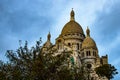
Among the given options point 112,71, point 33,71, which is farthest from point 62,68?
point 112,71

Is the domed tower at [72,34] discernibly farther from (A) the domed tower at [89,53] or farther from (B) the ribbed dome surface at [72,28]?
(A) the domed tower at [89,53]

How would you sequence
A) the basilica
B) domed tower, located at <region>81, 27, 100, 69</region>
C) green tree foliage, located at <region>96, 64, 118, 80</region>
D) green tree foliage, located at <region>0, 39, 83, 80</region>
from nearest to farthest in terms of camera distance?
green tree foliage, located at <region>0, 39, 83, 80</region> < green tree foliage, located at <region>96, 64, 118, 80</region> < the basilica < domed tower, located at <region>81, 27, 100, 69</region>

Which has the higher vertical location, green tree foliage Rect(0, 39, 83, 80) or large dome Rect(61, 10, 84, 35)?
large dome Rect(61, 10, 84, 35)

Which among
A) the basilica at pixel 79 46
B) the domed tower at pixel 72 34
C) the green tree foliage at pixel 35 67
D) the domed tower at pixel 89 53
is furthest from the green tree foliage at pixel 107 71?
the green tree foliage at pixel 35 67

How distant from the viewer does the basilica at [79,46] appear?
65.0 metres

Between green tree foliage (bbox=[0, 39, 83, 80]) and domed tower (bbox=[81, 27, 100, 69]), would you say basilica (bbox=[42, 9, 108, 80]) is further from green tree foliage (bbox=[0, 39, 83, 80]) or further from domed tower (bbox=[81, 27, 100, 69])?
green tree foliage (bbox=[0, 39, 83, 80])

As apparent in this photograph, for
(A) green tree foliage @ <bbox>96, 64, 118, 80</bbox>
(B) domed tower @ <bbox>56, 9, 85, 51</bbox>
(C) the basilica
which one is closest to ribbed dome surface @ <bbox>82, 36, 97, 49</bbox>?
(C) the basilica

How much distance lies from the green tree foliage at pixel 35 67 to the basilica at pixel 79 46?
1431 inches

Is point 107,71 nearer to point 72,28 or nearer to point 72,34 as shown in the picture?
point 72,34

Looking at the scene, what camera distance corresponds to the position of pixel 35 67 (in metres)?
19.7

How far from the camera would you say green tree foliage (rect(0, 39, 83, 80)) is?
64.9 feet

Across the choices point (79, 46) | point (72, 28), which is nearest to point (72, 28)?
point (72, 28)

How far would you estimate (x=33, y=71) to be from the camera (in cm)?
1970

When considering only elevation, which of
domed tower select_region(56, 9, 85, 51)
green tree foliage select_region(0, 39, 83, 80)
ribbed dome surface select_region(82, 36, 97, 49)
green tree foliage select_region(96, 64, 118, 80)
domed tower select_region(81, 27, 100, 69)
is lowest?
green tree foliage select_region(0, 39, 83, 80)
